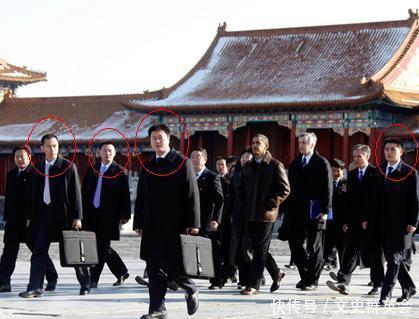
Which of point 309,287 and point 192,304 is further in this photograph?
point 309,287

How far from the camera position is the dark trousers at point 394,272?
1213cm

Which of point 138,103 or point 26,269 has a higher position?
point 138,103

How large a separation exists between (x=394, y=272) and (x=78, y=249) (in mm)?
3266

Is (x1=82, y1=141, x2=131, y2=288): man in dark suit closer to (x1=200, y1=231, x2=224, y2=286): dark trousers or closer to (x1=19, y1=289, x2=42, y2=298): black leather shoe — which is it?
(x1=200, y1=231, x2=224, y2=286): dark trousers

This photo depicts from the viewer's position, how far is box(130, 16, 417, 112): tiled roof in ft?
128

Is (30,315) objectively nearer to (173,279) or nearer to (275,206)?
(173,279)

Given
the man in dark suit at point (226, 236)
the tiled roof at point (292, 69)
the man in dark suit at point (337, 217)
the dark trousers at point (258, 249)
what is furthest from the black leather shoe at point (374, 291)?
the tiled roof at point (292, 69)

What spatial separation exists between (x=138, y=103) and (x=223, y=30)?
5893 millimetres

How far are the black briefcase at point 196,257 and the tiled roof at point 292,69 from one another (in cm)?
2633

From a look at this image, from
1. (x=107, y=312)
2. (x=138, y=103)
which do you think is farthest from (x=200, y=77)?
A: (x=107, y=312)

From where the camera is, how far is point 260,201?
13.3m

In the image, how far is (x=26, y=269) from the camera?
16.9 meters

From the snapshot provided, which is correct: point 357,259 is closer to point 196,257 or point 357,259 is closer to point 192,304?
point 196,257

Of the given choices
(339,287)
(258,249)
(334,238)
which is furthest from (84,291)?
(334,238)
